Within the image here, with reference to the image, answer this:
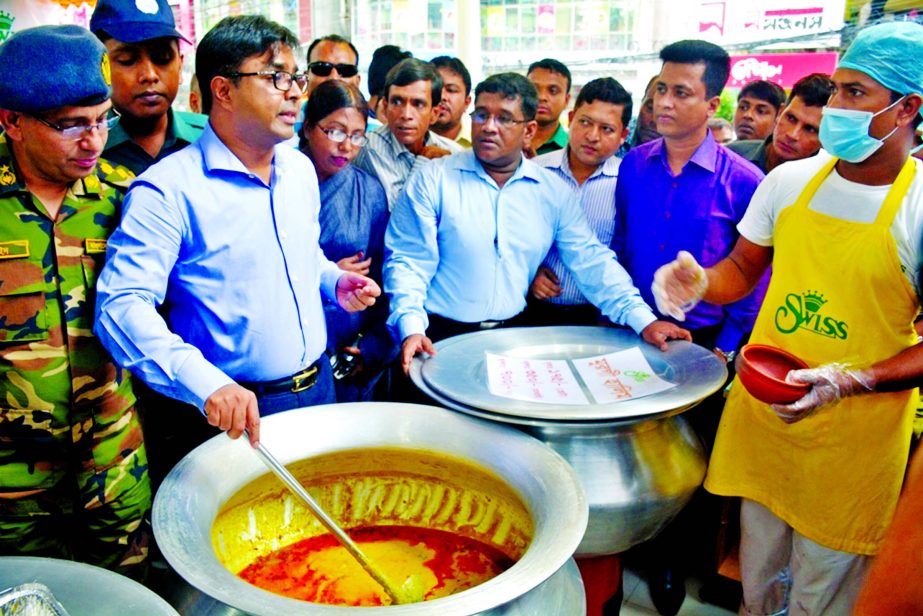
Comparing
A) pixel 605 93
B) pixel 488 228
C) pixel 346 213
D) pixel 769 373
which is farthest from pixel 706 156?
pixel 346 213

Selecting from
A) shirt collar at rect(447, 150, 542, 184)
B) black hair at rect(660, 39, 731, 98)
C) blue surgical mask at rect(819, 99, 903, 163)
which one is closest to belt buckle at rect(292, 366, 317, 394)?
shirt collar at rect(447, 150, 542, 184)

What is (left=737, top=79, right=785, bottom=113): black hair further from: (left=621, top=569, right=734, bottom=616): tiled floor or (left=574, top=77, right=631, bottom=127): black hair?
(left=621, top=569, right=734, bottom=616): tiled floor

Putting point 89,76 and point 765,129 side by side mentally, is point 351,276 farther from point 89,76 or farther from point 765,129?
point 765,129

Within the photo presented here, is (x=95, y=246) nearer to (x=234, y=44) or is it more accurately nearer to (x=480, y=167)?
(x=234, y=44)

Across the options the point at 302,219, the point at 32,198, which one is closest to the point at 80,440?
the point at 32,198

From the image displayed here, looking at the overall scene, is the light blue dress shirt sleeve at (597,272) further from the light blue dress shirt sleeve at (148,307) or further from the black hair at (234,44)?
the light blue dress shirt sleeve at (148,307)

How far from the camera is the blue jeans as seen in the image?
5.54 ft

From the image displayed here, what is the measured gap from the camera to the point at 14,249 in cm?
141

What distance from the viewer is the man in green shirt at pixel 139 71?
6.64 feet

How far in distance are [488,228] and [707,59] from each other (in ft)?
3.39

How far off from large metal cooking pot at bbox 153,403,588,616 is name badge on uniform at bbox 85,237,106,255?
504mm

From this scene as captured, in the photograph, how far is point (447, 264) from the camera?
2.29m

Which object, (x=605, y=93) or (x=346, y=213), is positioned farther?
(x=605, y=93)

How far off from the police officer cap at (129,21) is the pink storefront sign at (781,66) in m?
9.93
